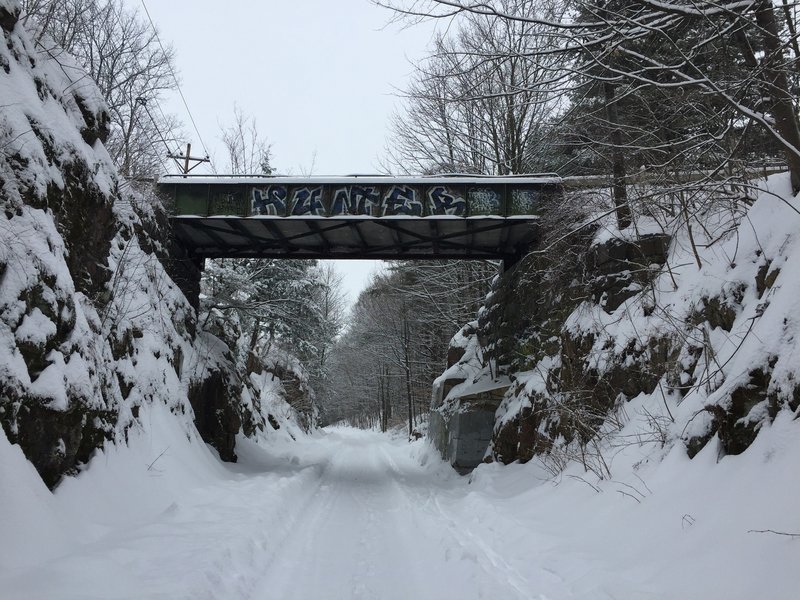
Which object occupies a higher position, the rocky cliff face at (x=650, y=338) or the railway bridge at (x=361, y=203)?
the railway bridge at (x=361, y=203)

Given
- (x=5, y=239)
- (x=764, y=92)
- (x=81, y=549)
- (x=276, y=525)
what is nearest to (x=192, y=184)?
(x=5, y=239)

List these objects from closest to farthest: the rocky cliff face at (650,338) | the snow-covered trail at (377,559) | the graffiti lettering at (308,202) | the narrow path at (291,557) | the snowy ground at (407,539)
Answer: the snowy ground at (407,539) → the narrow path at (291,557) → the snow-covered trail at (377,559) → the rocky cliff face at (650,338) → the graffiti lettering at (308,202)

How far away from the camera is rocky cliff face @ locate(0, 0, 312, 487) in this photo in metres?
5.62

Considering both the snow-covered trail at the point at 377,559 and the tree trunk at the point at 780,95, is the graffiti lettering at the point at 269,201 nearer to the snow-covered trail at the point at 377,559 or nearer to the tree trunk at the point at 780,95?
the snow-covered trail at the point at 377,559

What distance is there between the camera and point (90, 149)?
8.73 m

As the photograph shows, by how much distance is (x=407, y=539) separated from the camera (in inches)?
280

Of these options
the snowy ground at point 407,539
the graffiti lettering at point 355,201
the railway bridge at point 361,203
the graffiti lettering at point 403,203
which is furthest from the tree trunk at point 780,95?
the graffiti lettering at point 355,201

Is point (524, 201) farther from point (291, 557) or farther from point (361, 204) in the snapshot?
point (291, 557)

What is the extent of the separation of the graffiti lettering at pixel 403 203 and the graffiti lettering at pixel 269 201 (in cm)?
276

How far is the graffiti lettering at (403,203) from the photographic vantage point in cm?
1424

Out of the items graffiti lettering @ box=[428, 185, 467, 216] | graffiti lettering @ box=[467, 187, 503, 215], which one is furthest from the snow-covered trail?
graffiti lettering @ box=[467, 187, 503, 215]

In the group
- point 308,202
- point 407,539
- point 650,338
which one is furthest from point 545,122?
point 407,539

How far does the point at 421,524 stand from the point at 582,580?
11.9 feet

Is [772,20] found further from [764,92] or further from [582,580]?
[582,580]
